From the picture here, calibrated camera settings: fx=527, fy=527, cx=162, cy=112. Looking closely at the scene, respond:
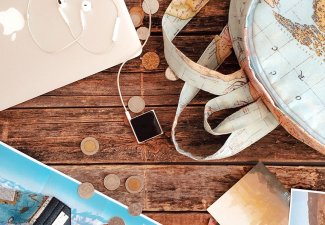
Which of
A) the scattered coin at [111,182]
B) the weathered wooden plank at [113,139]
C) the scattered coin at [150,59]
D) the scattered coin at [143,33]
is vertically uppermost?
the scattered coin at [143,33]

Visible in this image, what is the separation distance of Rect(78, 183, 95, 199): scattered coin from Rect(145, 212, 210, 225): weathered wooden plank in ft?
0.45

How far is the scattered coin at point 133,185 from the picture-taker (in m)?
1.07

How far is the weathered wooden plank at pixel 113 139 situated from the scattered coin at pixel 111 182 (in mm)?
34

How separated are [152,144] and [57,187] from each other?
8.3 inches

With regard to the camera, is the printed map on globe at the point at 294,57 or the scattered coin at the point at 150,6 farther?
the scattered coin at the point at 150,6

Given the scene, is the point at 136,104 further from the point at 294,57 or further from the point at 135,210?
the point at 294,57

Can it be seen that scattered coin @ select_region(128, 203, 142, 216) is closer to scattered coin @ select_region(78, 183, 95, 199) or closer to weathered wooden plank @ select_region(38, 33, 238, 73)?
scattered coin @ select_region(78, 183, 95, 199)

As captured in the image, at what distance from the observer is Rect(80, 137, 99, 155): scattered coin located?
108cm

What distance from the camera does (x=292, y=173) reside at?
110cm

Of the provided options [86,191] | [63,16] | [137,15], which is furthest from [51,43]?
[86,191]

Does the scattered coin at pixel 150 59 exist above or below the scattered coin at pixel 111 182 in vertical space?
above

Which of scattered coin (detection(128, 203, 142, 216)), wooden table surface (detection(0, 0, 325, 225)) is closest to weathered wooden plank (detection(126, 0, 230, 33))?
wooden table surface (detection(0, 0, 325, 225))

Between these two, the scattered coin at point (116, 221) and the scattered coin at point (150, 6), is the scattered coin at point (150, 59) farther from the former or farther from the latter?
the scattered coin at point (116, 221)

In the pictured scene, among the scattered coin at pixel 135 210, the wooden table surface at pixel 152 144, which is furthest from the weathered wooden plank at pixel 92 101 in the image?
the scattered coin at pixel 135 210
